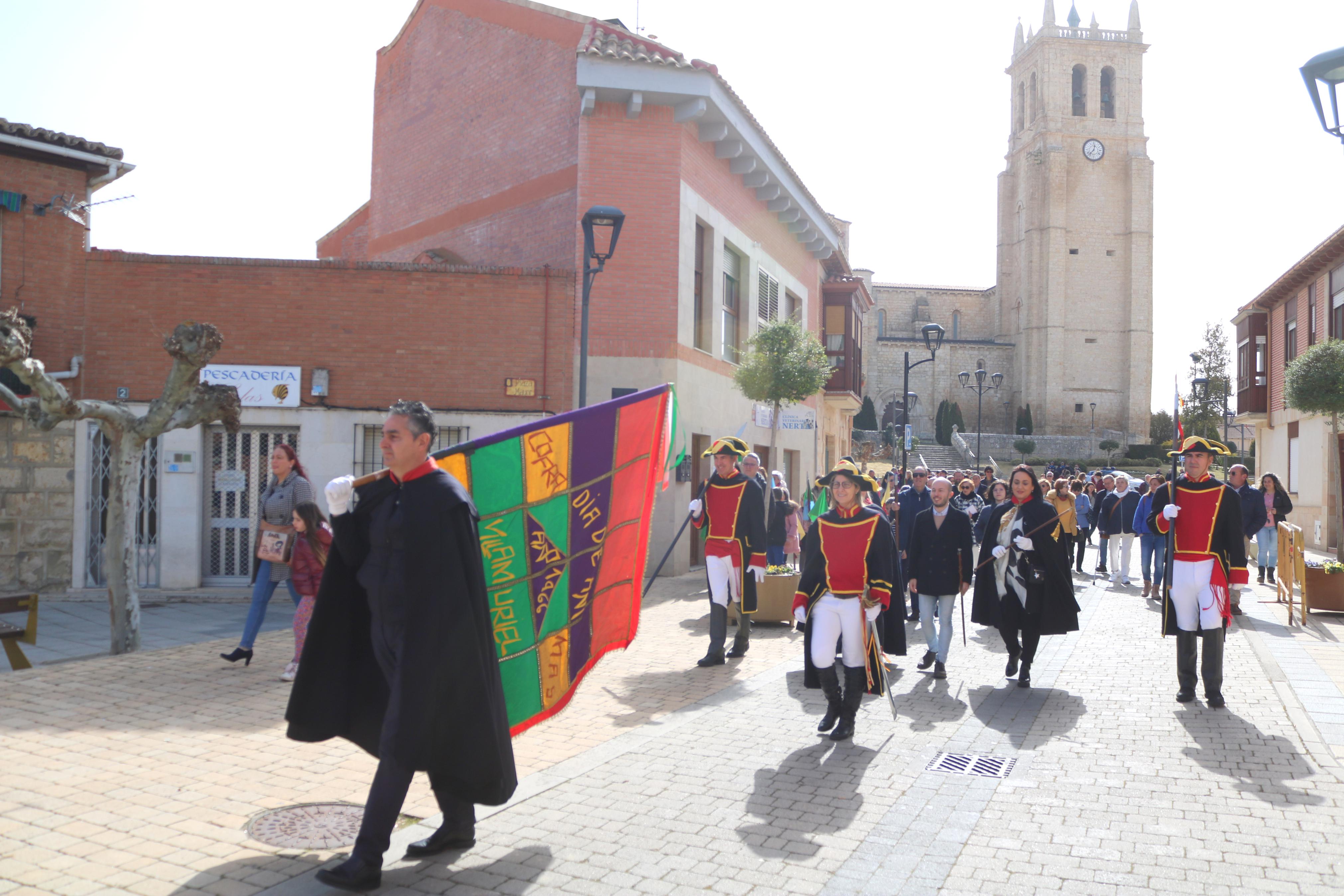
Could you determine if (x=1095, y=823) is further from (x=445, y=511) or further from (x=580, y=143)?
(x=580, y=143)

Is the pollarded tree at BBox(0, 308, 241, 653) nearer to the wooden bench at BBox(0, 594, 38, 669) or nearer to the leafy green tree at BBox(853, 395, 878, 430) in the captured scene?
the wooden bench at BBox(0, 594, 38, 669)

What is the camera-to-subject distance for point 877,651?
662cm

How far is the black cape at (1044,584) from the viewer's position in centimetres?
825

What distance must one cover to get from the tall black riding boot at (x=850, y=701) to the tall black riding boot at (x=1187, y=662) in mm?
2703

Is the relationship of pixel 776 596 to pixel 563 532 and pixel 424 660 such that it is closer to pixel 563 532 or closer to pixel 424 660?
pixel 563 532

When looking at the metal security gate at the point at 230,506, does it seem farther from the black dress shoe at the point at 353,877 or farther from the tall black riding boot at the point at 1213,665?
the tall black riding boot at the point at 1213,665

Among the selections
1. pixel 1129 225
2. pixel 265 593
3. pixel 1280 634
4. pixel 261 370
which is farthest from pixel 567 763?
pixel 1129 225

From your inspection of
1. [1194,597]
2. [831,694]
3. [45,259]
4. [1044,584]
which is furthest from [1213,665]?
[45,259]

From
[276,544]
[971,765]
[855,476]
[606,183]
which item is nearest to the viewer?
[971,765]

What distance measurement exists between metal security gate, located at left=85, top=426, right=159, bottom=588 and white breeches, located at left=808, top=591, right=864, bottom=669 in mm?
10598

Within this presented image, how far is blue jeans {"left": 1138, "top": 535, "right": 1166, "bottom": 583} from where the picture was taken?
14.9 meters

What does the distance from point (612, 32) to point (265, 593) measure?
466 inches

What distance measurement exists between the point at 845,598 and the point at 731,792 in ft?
5.76

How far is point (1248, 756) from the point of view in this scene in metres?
6.00
